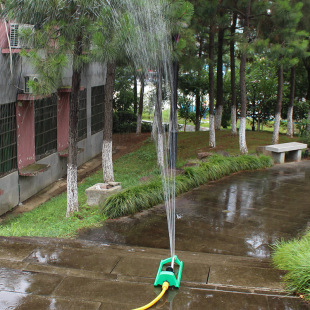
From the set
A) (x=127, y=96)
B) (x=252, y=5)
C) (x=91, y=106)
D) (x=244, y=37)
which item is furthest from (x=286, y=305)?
(x=127, y=96)

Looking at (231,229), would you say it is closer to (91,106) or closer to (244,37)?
(244,37)

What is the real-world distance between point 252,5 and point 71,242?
1117cm

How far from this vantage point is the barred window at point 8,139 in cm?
1063

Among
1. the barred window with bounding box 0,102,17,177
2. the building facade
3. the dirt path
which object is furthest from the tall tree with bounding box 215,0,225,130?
the barred window with bounding box 0,102,17,177

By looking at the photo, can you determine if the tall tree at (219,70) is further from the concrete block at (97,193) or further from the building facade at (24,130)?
the concrete block at (97,193)

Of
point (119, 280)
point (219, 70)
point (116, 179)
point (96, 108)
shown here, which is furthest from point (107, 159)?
point (219, 70)

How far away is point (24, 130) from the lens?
38.8 ft

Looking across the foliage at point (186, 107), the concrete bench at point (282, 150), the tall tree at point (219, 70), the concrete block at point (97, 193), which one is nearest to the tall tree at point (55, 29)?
the concrete block at point (97, 193)

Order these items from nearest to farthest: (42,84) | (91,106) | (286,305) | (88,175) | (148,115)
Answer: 1. (286,305)
2. (42,84)
3. (88,175)
4. (91,106)
5. (148,115)

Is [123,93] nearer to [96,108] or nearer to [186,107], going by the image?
[186,107]

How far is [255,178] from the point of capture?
40.7 ft

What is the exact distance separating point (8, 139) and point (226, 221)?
20.1 feet

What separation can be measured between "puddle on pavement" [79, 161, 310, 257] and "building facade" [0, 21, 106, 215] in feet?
11.6

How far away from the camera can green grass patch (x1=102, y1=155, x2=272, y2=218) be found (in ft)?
28.5
